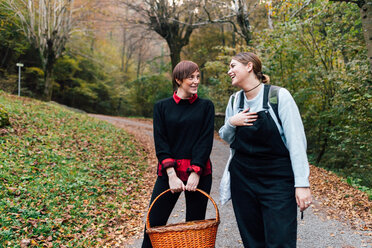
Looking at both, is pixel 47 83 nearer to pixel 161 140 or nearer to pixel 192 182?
pixel 161 140

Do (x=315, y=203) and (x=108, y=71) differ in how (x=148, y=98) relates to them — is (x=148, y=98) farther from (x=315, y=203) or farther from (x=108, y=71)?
(x=315, y=203)

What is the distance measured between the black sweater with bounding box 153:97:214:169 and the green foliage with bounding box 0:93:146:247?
7.30ft

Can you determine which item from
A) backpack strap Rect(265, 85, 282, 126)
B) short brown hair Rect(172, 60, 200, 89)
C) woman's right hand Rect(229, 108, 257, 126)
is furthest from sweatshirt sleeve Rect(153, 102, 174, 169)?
backpack strap Rect(265, 85, 282, 126)

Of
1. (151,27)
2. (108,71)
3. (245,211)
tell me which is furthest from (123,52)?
(245,211)

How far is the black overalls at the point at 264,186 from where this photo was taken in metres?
1.90

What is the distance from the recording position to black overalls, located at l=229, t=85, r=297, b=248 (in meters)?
1.90

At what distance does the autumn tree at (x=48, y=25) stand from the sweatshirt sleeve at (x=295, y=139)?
567 inches

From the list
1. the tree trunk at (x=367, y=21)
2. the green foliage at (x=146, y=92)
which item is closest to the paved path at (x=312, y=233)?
the tree trunk at (x=367, y=21)

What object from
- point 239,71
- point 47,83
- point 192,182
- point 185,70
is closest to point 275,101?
point 239,71

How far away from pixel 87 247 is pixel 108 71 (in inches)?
1047

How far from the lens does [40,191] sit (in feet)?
15.0

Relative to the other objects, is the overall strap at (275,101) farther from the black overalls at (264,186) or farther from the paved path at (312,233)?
the paved path at (312,233)

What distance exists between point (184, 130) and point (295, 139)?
921 mm

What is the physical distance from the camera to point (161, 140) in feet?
7.83
